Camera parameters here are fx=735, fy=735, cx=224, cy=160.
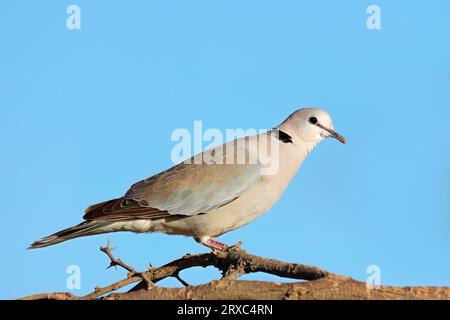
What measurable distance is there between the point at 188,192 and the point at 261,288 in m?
3.04

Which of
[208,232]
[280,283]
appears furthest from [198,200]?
[280,283]

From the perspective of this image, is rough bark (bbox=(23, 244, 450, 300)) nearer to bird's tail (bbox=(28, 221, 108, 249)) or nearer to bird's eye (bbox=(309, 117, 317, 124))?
bird's tail (bbox=(28, 221, 108, 249))

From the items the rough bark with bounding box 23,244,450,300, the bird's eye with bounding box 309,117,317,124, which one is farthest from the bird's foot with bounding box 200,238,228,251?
the bird's eye with bounding box 309,117,317,124

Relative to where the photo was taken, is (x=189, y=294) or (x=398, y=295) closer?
(x=398, y=295)

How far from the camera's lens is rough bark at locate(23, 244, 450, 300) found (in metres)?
5.63

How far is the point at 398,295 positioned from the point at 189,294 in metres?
1.69

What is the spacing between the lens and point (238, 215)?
862 cm

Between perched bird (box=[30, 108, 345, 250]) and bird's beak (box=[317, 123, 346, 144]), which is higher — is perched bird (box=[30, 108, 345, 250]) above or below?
below

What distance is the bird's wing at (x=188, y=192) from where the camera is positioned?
28.0 ft

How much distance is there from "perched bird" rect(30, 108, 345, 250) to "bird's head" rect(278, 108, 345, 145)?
43 centimetres
